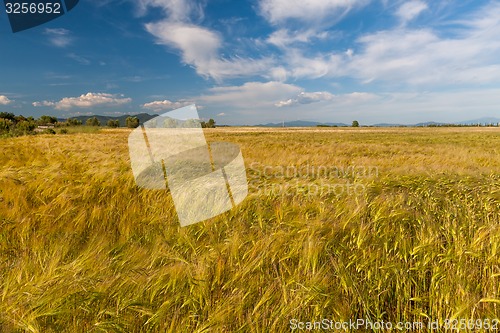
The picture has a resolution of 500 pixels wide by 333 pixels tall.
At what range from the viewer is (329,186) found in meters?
3.68

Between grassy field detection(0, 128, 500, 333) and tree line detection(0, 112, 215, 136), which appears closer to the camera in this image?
grassy field detection(0, 128, 500, 333)

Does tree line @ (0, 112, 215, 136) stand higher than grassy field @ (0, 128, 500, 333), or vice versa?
tree line @ (0, 112, 215, 136)

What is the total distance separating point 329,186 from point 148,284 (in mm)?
2914

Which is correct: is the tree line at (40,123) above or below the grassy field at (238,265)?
above

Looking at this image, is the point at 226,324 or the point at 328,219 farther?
the point at 328,219

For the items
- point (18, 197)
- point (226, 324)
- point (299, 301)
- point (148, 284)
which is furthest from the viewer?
point (18, 197)

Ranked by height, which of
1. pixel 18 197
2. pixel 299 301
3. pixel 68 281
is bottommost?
pixel 299 301

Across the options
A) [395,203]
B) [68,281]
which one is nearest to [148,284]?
[68,281]

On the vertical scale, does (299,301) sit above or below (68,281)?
below

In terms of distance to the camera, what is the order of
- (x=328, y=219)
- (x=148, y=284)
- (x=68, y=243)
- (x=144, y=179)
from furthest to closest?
(x=144, y=179), (x=328, y=219), (x=68, y=243), (x=148, y=284)

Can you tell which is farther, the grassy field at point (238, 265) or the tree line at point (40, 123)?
the tree line at point (40, 123)

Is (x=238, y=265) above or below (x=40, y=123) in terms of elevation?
below

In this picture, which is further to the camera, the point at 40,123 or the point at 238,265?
the point at 40,123

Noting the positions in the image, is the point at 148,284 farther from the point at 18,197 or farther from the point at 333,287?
the point at 18,197
